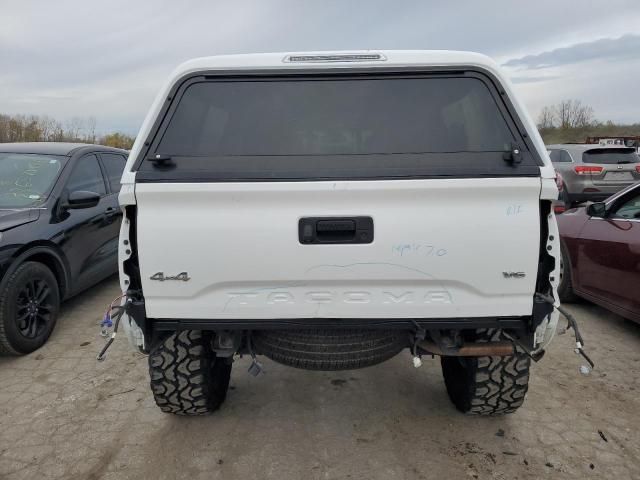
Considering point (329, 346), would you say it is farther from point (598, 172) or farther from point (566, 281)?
point (598, 172)

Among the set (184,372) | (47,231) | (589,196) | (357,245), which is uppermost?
(357,245)

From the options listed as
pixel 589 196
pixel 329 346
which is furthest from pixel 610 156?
pixel 329 346

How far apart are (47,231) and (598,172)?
1038 cm

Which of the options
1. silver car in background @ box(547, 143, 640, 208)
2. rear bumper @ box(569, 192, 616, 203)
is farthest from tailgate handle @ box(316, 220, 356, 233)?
rear bumper @ box(569, 192, 616, 203)

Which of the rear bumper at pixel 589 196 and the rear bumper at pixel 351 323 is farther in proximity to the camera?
the rear bumper at pixel 589 196

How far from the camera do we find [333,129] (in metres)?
2.34

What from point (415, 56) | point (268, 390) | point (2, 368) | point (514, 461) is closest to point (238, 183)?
point (415, 56)

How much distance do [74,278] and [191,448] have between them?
2641 mm

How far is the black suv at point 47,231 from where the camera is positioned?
373cm

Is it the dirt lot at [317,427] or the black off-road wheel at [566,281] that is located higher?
the black off-road wheel at [566,281]

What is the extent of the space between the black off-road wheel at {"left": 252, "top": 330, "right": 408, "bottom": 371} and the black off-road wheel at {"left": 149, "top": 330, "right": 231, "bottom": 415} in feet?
1.27

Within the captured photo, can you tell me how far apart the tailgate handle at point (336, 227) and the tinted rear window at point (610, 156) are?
32.8 ft

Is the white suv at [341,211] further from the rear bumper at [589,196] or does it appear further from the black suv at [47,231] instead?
the rear bumper at [589,196]

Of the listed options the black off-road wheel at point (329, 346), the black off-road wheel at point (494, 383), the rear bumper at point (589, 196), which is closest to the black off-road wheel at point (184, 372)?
the black off-road wheel at point (329, 346)
